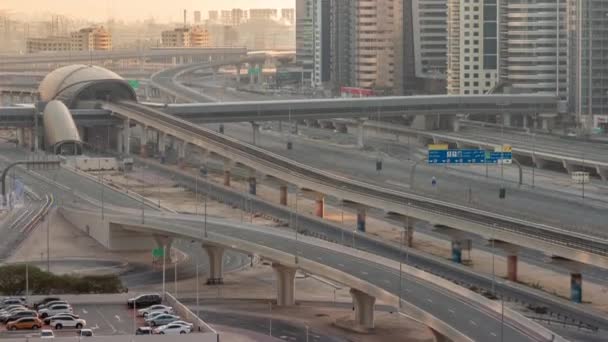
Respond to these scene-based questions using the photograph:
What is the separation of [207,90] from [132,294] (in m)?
91.4

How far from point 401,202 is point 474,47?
5222cm

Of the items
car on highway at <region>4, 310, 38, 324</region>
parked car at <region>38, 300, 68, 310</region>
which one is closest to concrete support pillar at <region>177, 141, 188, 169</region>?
parked car at <region>38, 300, 68, 310</region>

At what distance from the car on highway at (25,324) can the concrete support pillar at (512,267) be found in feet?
50.6

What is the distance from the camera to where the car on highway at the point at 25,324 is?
33.8 metres

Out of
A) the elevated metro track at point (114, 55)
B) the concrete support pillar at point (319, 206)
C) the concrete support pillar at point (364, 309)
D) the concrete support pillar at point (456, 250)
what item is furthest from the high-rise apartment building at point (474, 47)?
the concrete support pillar at point (364, 309)

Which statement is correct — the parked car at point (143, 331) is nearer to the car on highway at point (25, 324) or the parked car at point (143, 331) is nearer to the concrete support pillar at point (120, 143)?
the car on highway at point (25, 324)

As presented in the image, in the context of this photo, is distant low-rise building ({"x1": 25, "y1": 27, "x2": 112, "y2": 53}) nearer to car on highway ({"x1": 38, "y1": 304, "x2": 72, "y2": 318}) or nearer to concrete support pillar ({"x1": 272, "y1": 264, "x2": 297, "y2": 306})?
concrete support pillar ({"x1": 272, "y1": 264, "x2": 297, "y2": 306})

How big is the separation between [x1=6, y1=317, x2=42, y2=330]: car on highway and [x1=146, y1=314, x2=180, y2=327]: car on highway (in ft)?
6.98

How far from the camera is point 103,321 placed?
114ft

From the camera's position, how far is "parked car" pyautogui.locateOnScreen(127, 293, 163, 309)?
36.8 m

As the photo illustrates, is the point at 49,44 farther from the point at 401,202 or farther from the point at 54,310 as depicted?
the point at 54,310

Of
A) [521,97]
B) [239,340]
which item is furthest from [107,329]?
[521,97]

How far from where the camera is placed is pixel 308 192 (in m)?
60.0

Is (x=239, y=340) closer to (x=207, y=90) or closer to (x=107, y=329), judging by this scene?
(x=107, y=329)
